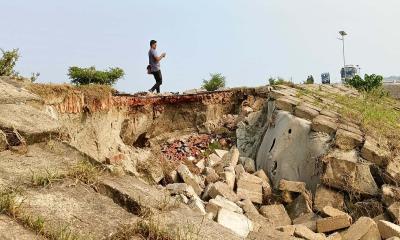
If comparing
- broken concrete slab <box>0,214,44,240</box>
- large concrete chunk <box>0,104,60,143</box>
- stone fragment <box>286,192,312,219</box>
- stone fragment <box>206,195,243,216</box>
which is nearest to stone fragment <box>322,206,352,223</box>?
stone fragment <box>286,192,312,219</box>

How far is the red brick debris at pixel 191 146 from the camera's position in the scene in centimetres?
833

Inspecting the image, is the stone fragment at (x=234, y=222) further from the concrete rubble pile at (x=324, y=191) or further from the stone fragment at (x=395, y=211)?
the stone fragment at (x=395, y=211)

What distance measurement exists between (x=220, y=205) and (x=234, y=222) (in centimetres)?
53

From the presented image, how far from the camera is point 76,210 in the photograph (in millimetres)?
2357

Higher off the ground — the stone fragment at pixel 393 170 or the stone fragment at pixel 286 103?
the stone fragment at pixel 286 103

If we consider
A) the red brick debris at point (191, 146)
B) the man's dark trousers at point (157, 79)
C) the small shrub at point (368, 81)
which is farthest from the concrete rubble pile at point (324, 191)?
the small shrub at point (368, 81)

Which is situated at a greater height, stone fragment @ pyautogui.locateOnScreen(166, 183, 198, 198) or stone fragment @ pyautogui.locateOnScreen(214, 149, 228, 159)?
stone fragment @ pyautogui.locateOnScreen(166, 183, 198, 198)

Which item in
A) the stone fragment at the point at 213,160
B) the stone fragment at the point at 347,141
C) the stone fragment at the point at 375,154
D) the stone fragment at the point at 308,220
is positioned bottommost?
the stone fragment at the point at 308,220

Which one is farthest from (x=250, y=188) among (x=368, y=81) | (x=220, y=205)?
(x=368, y=81)

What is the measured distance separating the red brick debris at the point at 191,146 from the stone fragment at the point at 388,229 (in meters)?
3.98

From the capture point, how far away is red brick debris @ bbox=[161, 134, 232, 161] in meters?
8.33

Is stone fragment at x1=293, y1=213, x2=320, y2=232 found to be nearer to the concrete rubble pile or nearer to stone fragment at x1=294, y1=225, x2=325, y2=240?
the concrete rubble pile

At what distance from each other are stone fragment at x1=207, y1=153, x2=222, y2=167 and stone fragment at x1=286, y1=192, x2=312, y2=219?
1745 mm

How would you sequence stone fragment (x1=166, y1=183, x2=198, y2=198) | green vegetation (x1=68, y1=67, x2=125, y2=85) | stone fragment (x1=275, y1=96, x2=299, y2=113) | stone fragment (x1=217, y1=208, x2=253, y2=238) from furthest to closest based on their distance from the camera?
green vegetation (x1=68, y1=67, x2=125, y2=85), stone fragment (x1=275, y1=96, x2=299, y2=113), stone fragment (x1=166, y1=183, x2=198, y2=198), stone fragment (x1=217, y1=208, x2=253, y2=238)
